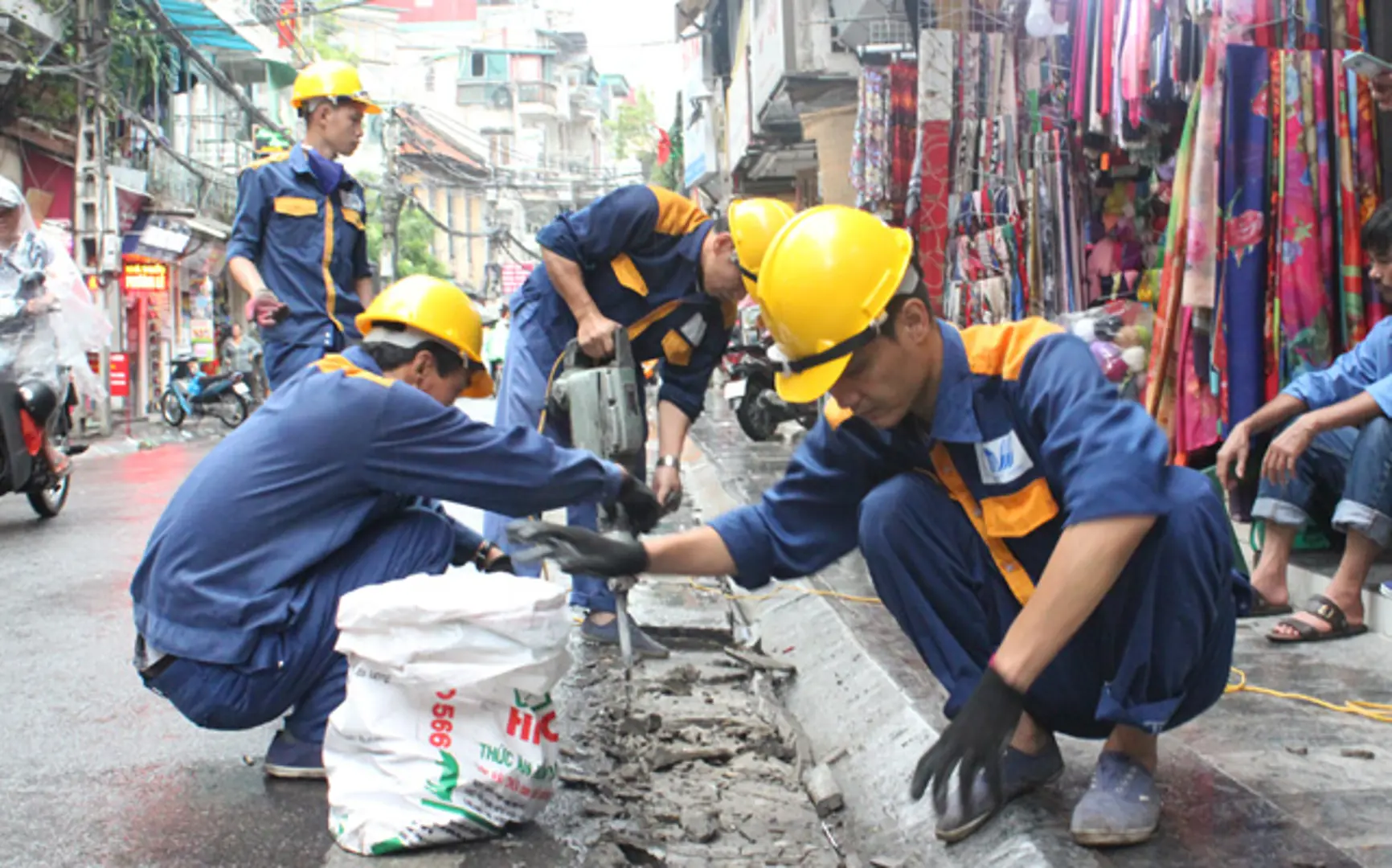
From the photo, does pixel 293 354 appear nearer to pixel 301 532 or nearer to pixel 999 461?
pixel 301 532

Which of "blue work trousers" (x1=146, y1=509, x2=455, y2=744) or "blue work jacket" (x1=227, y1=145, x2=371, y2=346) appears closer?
"blue work trousers" (x1=146, y1=509, x2=455, y2=744)

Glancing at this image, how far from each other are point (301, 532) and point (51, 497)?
18.5ft

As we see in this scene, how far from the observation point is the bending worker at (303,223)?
4.66 m

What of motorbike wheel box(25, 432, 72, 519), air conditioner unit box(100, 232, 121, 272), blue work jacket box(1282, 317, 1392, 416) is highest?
air conditioner unit box(100, 232, 121, 272)

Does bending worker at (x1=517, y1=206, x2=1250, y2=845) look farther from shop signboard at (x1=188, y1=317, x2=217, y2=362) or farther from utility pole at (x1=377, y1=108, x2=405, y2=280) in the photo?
utility pole at (x1=377, y1=108, x2=405, y2=280)

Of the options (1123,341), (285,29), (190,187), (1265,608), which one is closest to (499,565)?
(1265,608)

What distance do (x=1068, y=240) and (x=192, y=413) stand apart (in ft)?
52.6

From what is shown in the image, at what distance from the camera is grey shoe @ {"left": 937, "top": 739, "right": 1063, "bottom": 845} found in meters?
2.42

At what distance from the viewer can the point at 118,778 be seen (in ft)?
9.77

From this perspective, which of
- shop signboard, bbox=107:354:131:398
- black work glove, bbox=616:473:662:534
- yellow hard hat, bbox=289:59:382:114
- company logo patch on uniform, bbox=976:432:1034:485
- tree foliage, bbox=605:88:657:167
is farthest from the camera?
tree foliage, bbox=605:88:657:167

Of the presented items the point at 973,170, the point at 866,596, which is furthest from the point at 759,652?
the point at 973,170

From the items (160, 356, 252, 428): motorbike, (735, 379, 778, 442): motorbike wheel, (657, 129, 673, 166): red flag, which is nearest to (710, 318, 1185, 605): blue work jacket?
(735, 379, 778, 442): motorbike wheel

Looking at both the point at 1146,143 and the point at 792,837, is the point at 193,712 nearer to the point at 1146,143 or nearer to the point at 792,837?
Answer: the point at 792,837

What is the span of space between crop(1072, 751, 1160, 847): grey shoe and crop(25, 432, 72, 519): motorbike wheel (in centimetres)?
674
